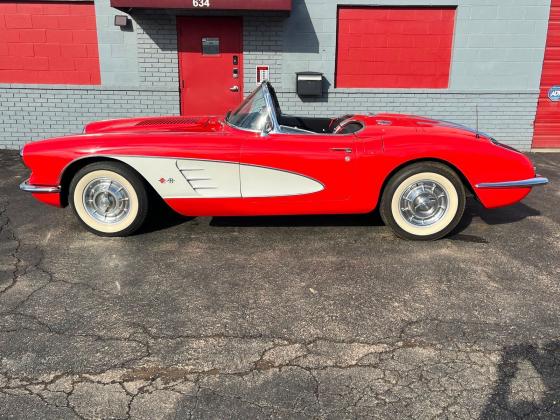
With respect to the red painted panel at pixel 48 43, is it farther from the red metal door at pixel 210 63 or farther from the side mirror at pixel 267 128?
the side mirror at pixel 267 128

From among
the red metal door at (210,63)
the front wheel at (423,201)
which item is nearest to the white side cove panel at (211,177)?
the front wheel at (423,201)

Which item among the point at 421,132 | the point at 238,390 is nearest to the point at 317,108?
the point at 421,132

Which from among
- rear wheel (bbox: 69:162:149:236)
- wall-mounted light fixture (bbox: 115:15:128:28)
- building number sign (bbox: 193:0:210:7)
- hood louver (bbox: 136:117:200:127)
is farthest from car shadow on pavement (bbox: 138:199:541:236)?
wall-mounted light fixture (bbox: 115:15:128:28)

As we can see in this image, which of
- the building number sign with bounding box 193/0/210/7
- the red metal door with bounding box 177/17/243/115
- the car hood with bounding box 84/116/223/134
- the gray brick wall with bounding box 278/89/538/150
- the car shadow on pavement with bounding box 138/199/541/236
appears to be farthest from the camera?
the gray brick wall with bounding box 278/89/538/150

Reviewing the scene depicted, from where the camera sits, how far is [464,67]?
9055 millimetres

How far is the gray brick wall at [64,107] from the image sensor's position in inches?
352

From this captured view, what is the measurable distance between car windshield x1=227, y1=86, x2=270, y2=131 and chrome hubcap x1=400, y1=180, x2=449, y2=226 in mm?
1463

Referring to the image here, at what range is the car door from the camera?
430 cm

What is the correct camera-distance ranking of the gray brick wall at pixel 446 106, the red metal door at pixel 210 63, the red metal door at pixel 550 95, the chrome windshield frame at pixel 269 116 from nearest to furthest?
the chrome windshield frame at pixel 269 116, the red metal door at pixel 210 63, the red metal door at pixel 550 95, the gray brick wall at pixel 446 106

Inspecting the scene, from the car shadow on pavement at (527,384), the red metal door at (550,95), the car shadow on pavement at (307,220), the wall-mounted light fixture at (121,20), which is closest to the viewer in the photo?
the car shadow on pavement at (527,384)

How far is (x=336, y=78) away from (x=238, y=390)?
296 inches

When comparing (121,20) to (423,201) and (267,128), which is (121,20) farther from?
(423,201)

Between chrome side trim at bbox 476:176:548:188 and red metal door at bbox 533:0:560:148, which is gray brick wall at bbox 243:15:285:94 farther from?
chrome side trim at bbox 476:176:548:188

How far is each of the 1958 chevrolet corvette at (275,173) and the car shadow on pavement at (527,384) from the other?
1.82 meters
